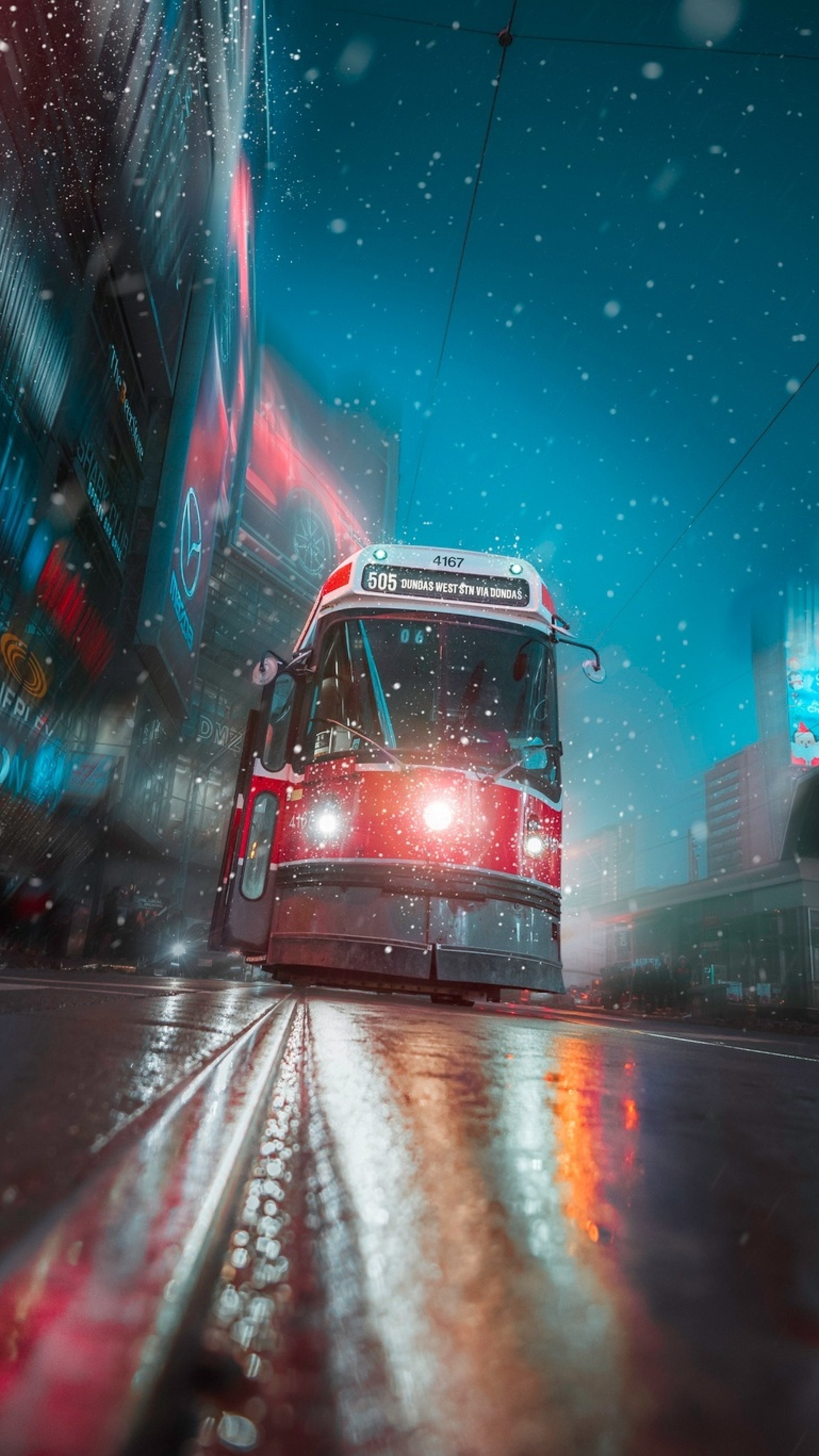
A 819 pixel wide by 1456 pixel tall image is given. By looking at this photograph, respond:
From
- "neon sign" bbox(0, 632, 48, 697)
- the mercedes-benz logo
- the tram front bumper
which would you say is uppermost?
the mercedes-benz logo

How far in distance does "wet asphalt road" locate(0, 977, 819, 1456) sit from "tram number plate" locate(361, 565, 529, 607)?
553cm

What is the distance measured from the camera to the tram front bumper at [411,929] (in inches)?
212

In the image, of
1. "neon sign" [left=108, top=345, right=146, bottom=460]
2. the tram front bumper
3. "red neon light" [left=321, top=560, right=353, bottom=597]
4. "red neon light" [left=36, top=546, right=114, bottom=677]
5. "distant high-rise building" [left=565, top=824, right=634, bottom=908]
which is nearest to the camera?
the tram front bumper

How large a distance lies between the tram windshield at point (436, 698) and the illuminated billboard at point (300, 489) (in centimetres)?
3129

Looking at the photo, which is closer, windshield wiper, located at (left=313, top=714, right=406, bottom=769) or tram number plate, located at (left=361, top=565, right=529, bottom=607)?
windshield wiper, located at (left=313, top=714, right=406, bottom=769)

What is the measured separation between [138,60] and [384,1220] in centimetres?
1831

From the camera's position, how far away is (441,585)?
648 cm

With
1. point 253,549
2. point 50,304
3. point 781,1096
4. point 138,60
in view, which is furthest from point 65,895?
point 253,549

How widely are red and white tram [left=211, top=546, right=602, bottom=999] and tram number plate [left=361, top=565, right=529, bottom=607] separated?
14 mm

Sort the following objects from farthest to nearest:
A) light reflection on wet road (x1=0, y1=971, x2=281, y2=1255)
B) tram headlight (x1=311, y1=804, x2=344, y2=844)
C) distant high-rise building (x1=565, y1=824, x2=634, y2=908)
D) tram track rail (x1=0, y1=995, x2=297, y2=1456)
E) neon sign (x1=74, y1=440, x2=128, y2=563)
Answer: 1. distant high-rise building (x1=565, y1=824, x2=634, y2=908)
2. neon sign (x1=74, y1=440, x2=128, y2=563)
3. tram headlight (x1=311, y1=804, x2=344, y2=844)
4. light reflection on wet road (x1=0, y1=971, x2=281, y2=1255)
5. tram track rail (x1=0, y1=995, x2=297, y2=1456)

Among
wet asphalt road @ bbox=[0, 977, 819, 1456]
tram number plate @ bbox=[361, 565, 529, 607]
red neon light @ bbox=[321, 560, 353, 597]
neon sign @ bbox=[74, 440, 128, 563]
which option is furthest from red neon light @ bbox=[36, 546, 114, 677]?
wet asphalt road @ bbox=[0, 977, 819, 1456]

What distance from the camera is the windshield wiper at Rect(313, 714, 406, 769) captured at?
5949mm

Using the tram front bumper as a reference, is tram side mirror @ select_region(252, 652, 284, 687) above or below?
above

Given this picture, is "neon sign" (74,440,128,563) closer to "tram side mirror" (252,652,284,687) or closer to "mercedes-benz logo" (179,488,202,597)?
"mercedes-benz logo" (179,488,202,597)
